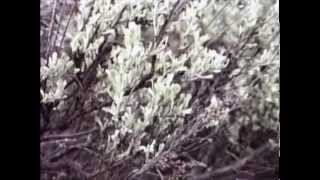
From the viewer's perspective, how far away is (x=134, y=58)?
6.74ft

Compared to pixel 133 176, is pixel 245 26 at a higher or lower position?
higher

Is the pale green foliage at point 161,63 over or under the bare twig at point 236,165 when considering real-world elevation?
over

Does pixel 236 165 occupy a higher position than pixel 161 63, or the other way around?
pixel 161 63

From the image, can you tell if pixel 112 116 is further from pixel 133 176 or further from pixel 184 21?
pixel 184 21

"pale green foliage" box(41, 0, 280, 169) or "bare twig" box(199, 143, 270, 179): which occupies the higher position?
"pale green foliage" box(41, 0, 280, 169)

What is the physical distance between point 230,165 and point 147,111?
1.39 ft

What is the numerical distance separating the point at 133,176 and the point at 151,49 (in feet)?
1.74

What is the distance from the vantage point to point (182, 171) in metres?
2.09

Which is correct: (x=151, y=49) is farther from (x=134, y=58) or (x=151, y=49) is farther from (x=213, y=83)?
(x=213, y=83)
